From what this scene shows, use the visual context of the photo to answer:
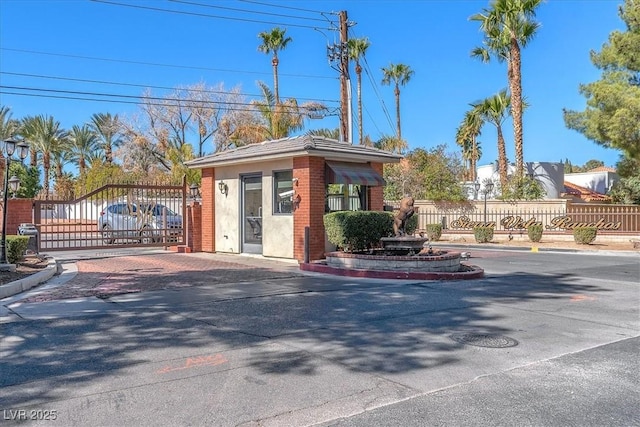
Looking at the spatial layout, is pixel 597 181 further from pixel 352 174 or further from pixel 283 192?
pixel 283 192

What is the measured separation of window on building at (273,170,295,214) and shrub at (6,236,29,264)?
255 inches

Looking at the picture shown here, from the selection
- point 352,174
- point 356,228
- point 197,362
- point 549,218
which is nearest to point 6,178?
point 356,228

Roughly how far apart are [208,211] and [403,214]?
759 centimetres

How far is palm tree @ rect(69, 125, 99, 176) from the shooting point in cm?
4966

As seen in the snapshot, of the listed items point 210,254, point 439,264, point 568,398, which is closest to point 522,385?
point 568,398

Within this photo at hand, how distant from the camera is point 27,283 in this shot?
10234 mm

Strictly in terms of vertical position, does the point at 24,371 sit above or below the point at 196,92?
below

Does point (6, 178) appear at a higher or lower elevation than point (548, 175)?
lower

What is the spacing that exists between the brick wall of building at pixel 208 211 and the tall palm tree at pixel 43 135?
1365 inches

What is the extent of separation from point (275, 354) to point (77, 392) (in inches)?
77.6

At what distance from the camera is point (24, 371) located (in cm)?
505

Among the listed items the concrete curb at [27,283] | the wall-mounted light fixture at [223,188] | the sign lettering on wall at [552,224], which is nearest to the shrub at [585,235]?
the sign lettering on wall at [552,224]

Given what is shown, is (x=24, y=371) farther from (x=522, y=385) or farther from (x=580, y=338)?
(x=580, y=338)

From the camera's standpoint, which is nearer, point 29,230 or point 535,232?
point 29,230
